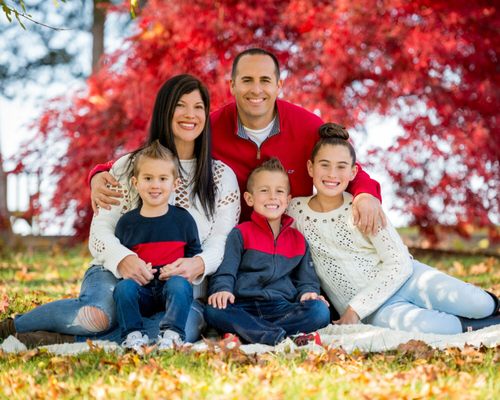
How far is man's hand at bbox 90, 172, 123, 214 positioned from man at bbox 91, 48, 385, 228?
703 mm

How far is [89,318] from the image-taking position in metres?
3.79

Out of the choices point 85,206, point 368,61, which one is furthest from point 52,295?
point 368,61

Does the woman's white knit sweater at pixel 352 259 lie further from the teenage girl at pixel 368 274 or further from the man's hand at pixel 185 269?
the man's hand at pixel 185 269

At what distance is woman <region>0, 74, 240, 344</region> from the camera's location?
3805 mm

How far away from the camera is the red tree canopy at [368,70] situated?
288 inches

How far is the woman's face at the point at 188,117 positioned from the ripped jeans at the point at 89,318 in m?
0.85

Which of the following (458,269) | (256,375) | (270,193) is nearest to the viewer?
(256,375)

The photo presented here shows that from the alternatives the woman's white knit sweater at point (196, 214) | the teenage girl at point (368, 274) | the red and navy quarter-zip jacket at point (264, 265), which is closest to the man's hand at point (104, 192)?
the woman's white knit sweater at point (196, 214)

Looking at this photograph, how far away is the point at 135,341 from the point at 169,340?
15 centimetres

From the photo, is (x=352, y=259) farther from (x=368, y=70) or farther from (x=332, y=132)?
(x=368, y=70)

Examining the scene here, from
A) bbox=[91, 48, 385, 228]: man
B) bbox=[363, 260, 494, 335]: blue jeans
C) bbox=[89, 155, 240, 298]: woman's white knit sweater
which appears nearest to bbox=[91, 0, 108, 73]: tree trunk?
bbox=[91, 48, 385, 228]: man

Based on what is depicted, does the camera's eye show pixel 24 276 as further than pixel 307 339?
Yes

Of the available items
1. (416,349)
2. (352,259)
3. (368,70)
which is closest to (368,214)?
(352,259)

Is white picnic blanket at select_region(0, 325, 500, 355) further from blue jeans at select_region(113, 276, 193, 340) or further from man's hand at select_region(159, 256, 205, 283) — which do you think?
man's hand at select_region(159, 256, 205, 283)
